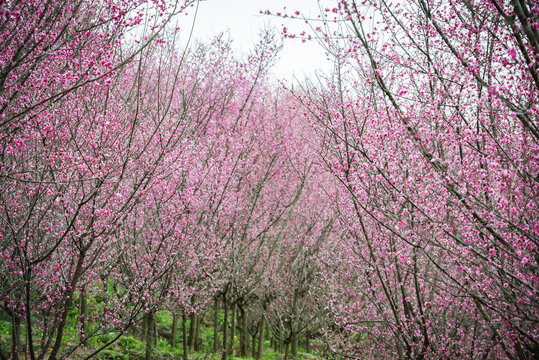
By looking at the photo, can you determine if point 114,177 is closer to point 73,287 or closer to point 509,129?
point 73,287

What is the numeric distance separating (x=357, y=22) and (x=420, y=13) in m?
1.03

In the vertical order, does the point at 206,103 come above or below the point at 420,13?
above

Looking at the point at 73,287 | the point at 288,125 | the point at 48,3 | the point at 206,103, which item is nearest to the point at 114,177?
the point at 73,287

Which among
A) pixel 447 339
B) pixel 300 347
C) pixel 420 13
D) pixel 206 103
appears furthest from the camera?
pixel 300 347

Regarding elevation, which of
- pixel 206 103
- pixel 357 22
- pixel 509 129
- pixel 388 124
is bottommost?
pixel 509 129

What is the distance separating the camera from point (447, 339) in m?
4.57

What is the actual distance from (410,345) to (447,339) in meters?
0.55

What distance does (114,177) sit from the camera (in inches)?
168

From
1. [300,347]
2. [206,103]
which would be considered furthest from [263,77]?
[300,347]

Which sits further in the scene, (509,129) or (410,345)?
(410,345)

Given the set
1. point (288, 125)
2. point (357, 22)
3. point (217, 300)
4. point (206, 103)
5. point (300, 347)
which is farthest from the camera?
point (300, 347)

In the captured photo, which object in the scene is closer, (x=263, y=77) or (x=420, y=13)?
(x=420, y=13)

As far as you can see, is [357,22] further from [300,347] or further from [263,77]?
[300,347]

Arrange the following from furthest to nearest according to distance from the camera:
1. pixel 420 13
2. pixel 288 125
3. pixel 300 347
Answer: pixel 300 347 → pixel 288 125 → pixel 420 13
